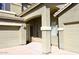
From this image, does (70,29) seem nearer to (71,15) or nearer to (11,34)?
(71,15)

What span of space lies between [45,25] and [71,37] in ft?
9.22

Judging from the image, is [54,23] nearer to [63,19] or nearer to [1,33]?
[63,19]

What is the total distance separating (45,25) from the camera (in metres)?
10.3

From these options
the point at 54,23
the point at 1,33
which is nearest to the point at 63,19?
the point at 54,23

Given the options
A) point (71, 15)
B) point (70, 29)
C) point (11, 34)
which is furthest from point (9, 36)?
point (71, 15)

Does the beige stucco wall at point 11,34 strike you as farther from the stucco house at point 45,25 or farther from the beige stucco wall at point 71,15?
the beige stucco wall at point 71,15

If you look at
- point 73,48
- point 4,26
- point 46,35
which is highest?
point 4,26

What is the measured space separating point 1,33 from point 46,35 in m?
5.59

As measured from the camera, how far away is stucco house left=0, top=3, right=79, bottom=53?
10375mm

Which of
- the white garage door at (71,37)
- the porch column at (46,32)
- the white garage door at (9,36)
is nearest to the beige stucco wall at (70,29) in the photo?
the white garage door at (71,37)

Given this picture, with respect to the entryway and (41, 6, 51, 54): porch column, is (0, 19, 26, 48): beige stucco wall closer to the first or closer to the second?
the entryway

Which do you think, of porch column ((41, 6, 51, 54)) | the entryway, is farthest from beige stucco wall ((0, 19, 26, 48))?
porch column ((41, 6, 51, 54))

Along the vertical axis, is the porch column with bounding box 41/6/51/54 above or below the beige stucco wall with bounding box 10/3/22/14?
below

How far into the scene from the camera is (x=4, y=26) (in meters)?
13.3
